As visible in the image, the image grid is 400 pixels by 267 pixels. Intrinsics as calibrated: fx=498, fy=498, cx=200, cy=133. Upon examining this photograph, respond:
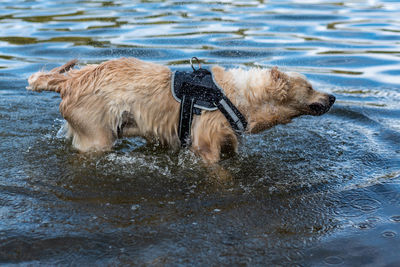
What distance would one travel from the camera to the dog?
217 inches

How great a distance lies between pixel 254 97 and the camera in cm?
566

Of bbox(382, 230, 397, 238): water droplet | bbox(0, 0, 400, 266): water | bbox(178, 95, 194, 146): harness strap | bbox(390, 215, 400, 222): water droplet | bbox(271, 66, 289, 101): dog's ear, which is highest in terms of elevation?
bbox(271, 66, 289, 101): dog's ear

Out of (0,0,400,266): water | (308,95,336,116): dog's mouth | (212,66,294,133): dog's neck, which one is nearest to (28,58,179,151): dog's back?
(0,0,400,266): water

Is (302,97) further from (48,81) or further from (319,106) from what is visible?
(48,81)

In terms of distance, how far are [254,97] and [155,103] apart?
112 cm

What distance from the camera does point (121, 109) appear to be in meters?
5.51

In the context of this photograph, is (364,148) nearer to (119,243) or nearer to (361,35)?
(119,243)

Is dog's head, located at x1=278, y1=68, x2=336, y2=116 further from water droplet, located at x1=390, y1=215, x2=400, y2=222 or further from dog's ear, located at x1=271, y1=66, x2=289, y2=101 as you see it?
water droplet, located at x1=390, y1=215, x2=400, y2=222

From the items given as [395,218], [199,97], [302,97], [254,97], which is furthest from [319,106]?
[395,218]

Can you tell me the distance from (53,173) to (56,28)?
9178mm

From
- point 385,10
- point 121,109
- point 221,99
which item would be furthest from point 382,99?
point 385,10

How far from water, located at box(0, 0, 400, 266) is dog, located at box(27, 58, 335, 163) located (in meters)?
0.34

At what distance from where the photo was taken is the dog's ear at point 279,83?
566 cm

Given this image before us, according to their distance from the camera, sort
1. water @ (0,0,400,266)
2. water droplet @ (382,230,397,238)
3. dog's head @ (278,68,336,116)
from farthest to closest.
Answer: dog's head @ (278,68,336,116), water droplet @ (382,230,397,238), water @ (0,0,400,266)
